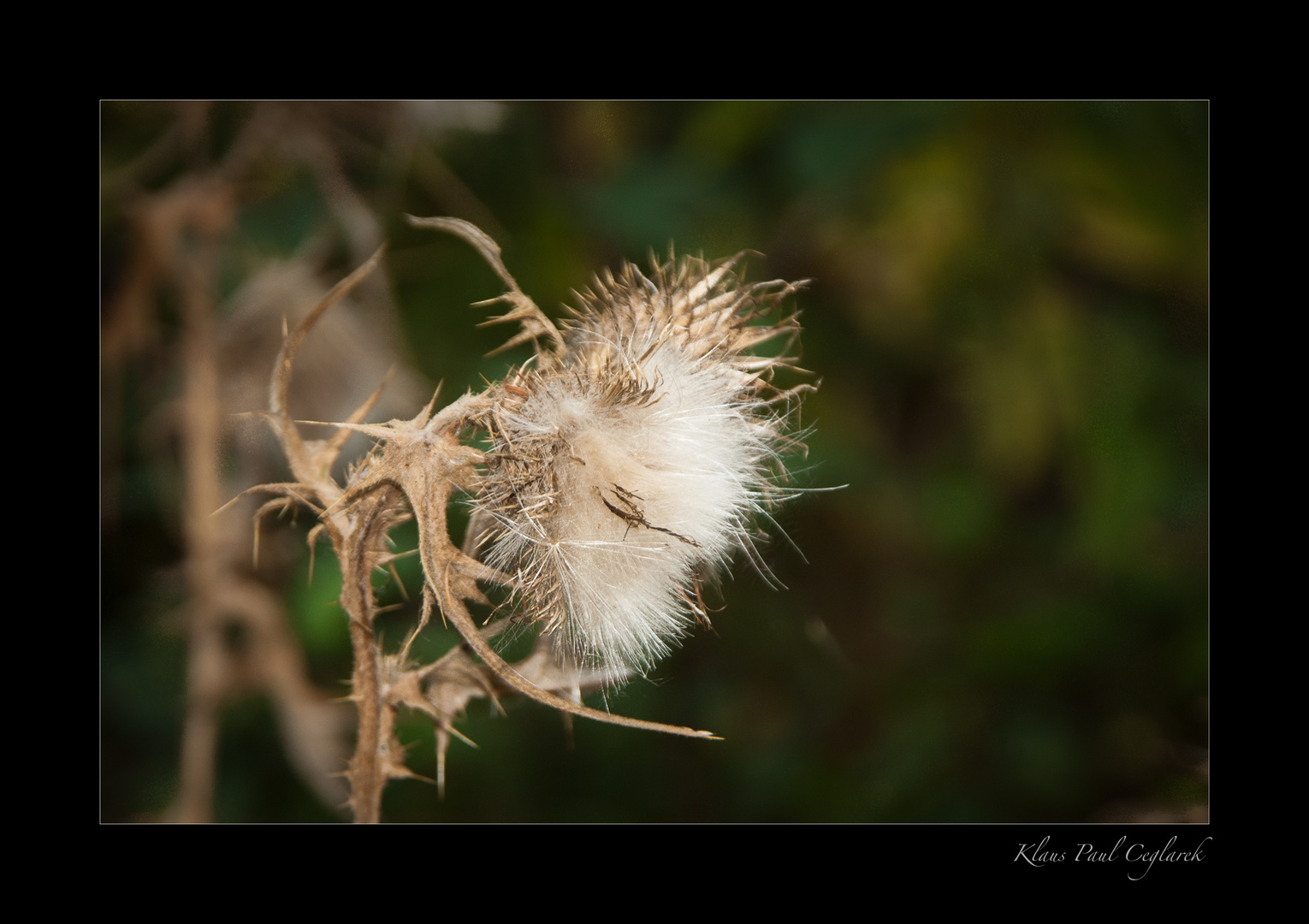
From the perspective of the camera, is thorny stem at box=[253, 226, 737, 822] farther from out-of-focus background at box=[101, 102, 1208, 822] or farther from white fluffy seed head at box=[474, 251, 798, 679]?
out-of-focus background at box=[101, 102, 1208, 822]

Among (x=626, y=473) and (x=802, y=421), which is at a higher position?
(x=802, y=421)

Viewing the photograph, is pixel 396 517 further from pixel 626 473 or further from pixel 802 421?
pixel 802 421

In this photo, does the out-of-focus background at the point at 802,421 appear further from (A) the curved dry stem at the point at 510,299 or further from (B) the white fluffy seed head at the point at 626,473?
(A) the curved dry stem at the point at 510,299

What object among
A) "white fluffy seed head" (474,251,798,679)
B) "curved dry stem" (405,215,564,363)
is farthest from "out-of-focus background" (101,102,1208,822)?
"curved dry stem" (405,215,564,363)

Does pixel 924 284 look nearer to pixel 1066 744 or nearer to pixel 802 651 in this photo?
pixel 802 651

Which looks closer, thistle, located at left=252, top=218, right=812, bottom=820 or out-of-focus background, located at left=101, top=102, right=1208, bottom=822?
thistle, located at left=252, top=218, right=812, bottom=820

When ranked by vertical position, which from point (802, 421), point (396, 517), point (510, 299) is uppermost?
point (802, 421)

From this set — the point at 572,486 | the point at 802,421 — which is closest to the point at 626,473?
the point at 572,486

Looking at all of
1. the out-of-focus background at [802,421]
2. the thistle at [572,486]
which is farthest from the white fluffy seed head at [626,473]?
the out-of-focus background at [802,421]
